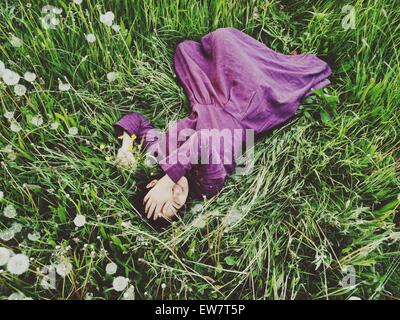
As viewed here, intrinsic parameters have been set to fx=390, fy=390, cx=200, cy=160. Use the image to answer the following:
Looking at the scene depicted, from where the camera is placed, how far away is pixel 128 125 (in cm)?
158

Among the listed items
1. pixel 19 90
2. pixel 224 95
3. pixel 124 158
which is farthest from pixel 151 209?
pixel 19 90

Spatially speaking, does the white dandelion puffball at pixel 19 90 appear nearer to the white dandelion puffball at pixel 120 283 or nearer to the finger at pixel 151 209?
the finger at pixel 151 209

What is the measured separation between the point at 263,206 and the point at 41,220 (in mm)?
844

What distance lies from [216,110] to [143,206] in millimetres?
489

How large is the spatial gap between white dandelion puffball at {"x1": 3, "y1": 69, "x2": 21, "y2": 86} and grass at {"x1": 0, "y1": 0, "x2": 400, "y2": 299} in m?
0.07

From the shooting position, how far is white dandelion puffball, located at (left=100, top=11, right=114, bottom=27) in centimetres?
158

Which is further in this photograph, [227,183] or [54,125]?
[227,183]

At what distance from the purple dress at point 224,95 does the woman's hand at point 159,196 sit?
47 mm

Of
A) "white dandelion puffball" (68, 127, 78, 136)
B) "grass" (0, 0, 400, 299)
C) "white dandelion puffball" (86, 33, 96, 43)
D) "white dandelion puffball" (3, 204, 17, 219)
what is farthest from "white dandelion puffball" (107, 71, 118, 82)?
"white dandelion puffball" (3, 204, 17, 219)

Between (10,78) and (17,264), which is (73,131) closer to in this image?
(10,78)

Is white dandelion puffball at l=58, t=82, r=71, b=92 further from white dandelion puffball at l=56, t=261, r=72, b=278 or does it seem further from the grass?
white dandelion puffball at l=56, t=261, r=72, b=278

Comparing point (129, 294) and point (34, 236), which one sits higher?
point (34, 236)

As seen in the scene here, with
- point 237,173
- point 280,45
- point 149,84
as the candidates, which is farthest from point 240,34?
point 237,173

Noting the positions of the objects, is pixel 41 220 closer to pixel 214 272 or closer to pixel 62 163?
pixel 62 163
